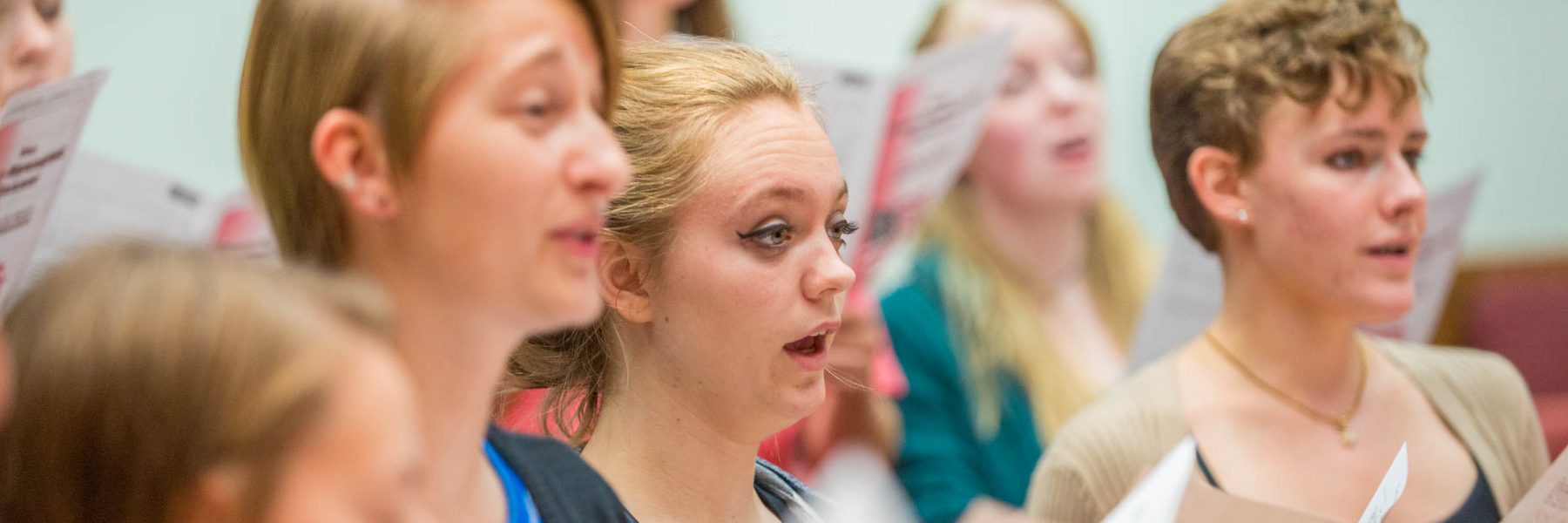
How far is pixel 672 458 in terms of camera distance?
1.18 m

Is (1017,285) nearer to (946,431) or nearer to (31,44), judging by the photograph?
(946,431)

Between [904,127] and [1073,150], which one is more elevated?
[904,127]

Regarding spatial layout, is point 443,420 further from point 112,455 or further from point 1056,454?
point 1056,454

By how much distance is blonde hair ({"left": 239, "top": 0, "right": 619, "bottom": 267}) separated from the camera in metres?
0.78

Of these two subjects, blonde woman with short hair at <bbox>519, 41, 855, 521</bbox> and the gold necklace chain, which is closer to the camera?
blonde woman with short hair at <bbox>519, 41, 855, 521</bbox>

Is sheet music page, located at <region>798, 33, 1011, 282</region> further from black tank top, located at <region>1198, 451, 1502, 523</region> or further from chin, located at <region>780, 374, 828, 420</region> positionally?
chin, located at <region>780, 374, 828, 420</region>

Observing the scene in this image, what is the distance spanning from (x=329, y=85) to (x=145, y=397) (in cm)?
20

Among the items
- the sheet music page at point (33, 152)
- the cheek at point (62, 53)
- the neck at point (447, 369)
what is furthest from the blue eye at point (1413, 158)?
the cheek at point (62, 53)

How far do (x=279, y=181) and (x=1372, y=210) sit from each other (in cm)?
107

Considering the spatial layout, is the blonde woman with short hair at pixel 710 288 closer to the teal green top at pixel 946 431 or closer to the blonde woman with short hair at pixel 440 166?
the blonde woman with short hair at pixel 440 166

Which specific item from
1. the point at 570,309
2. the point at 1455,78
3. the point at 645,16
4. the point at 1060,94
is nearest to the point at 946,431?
the point at 1060,94

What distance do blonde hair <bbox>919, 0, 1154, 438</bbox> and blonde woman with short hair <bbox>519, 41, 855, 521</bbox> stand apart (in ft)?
4.36

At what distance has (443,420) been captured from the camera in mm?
835

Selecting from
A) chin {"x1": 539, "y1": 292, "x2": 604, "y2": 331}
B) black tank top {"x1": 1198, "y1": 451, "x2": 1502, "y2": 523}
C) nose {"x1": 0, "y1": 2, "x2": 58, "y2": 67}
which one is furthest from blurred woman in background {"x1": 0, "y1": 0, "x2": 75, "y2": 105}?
black tank top {"x1": 1198, "y1": 451, "x2": 1502, "y2": 523}
